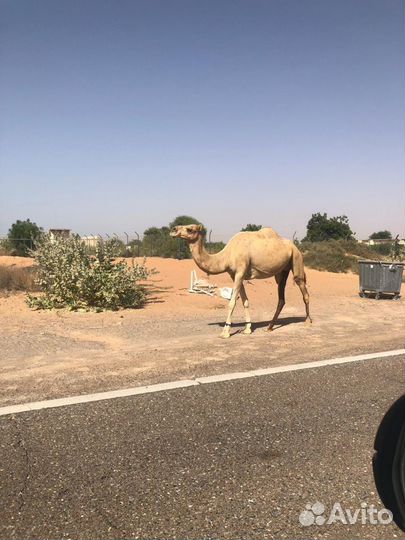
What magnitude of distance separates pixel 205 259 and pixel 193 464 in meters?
5.80

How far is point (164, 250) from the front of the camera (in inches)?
1293

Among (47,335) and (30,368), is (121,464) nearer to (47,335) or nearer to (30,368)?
(30,368)

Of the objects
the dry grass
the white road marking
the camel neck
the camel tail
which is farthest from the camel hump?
the dry grass

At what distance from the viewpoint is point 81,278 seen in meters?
12.4

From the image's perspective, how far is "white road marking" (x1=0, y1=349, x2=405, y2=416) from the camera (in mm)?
4789

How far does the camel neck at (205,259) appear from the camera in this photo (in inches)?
357

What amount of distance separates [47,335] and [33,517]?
648 cm

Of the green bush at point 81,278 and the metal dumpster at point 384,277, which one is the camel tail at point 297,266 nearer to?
the green bush at point 81,278

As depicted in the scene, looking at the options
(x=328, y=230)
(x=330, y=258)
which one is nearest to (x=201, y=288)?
(x=330, y=258)

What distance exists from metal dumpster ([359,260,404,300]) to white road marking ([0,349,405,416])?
9.36 metres

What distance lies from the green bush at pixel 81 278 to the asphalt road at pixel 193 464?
24.9 ft

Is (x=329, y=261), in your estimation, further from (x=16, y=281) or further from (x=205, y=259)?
(x=205, y=259)


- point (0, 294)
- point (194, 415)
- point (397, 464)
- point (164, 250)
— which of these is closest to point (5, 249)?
point (164, 250)

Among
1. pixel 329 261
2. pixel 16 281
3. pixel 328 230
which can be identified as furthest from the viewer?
pixel 328 230
